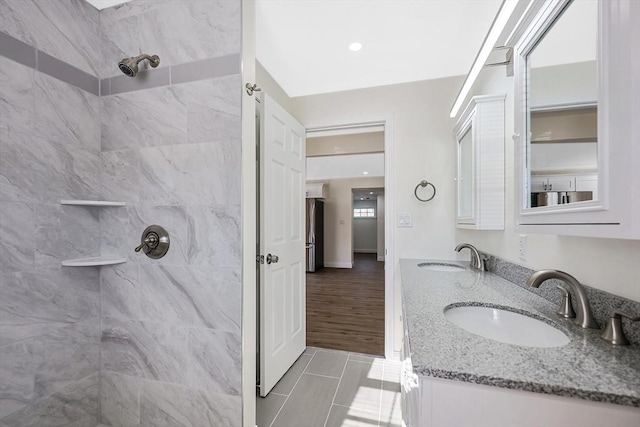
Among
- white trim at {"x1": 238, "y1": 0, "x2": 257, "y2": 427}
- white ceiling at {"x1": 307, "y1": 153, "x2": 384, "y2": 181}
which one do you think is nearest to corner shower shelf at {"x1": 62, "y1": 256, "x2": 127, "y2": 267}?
white trim at {"x1": 238, "y1": 0, "x2": 257, "y2": 427}

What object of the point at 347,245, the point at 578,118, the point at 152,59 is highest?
the point at 152,59

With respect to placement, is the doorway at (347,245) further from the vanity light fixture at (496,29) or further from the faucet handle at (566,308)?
the faucet handle at (566,308)

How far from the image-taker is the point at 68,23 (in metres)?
1.37

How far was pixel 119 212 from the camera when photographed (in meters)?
1.47

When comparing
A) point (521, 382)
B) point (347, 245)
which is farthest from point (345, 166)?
point (521, 382)

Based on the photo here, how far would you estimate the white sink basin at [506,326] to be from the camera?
853 mm

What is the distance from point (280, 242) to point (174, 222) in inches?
31.0

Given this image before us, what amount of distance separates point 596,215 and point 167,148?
5.50ft

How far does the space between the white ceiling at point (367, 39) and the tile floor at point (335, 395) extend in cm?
246

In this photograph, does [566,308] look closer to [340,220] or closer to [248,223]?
[248,223]

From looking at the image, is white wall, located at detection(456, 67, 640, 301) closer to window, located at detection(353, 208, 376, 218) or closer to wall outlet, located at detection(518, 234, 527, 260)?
wall outlet, located at detection(518, 234, 527, 260)

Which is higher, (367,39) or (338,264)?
(367,39)

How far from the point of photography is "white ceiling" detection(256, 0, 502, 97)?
154 centimetres

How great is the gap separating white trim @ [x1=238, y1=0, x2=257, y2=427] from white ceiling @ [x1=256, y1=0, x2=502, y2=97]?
0.41 meters
